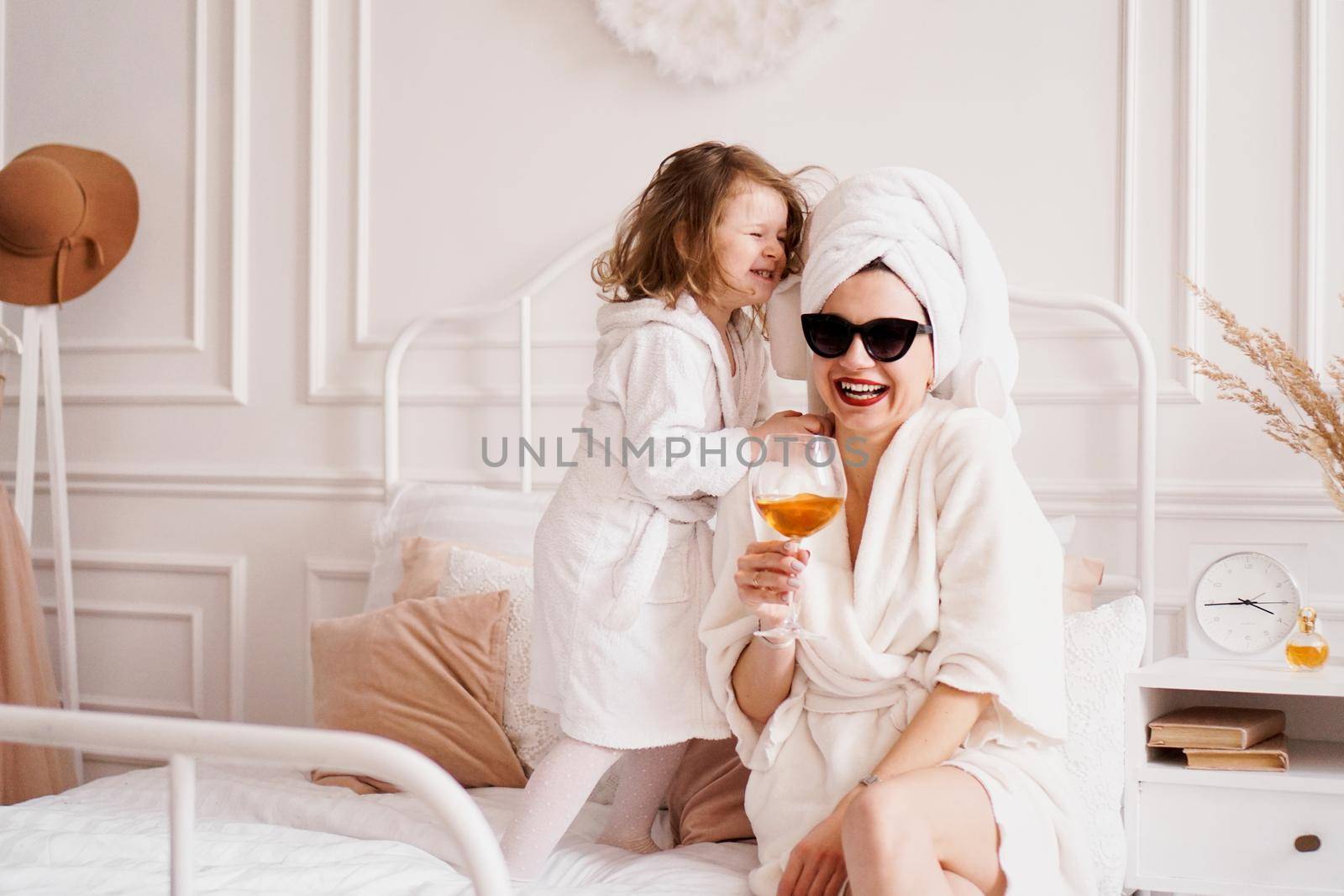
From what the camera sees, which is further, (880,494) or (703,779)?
(703,779)

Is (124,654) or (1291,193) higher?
(1291,193)

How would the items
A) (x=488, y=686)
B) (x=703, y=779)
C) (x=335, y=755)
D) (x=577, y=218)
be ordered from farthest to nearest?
1. (x=577, y=218)
2. (x=488, y=686)
3. (x=703, y=779)
4. (x=335, y=755)

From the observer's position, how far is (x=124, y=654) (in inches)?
115

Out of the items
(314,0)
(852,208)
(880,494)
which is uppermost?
(314,0)

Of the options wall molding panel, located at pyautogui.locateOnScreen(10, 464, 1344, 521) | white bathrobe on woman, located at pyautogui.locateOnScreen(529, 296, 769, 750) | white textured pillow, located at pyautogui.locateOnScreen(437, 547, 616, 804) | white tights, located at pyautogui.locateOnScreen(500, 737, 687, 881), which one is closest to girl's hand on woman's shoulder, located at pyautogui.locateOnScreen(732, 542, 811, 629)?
white bathrobe on woman, located at pyautogui.locateOnScreen(529, 296, 769, 750)

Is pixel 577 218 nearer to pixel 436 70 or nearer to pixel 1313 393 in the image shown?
pixel 436 70

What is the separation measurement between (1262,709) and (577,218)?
1613 millimetres

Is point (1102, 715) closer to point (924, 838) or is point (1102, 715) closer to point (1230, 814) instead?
point (1230, 814)

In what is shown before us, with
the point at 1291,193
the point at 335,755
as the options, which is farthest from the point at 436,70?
the point at 335,755

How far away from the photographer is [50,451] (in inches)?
108

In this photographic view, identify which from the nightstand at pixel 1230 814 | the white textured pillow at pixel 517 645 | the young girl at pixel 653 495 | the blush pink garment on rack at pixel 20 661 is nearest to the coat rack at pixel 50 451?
the blush pink garment on rack at pixel 20 661

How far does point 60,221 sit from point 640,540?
1.71 m

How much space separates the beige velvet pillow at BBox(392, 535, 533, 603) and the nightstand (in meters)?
1.11

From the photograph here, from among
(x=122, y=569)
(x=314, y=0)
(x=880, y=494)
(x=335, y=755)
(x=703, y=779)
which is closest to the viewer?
(x=335, y=755)
